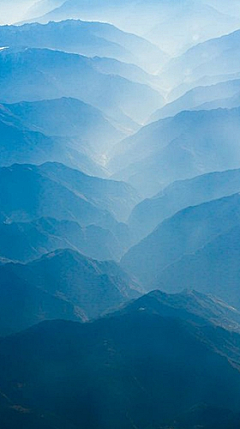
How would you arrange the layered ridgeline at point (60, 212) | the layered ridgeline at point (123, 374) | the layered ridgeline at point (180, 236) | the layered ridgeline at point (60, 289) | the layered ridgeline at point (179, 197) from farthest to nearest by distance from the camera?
the layered ridgeline at point (179, 197), the layered ridgeline at point (60, 212), the layered ridgeline at point (180, 236), the layered ridgeline at point (60, 289), the layered ridgeline at point (123, 374)

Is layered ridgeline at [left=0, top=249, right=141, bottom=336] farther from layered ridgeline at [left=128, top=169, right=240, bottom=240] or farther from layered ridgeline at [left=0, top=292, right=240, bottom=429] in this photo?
layered ridgeline at [left=128, top=169, right=240, bottom=240]

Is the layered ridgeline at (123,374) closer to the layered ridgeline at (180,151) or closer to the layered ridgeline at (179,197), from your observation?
the layered ridgeline at (179,197)

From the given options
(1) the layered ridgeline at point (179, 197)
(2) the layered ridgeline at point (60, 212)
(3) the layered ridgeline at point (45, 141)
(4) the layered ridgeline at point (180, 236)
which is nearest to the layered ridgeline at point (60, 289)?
(4) the layered ridgeline at point (180, 236)

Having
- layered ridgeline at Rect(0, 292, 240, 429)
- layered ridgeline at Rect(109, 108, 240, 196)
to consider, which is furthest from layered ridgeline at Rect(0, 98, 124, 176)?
layered ridgeline at Rect(0, 292, 240, 429)

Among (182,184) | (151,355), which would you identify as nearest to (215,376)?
(151,355)

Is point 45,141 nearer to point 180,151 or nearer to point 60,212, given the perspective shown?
point 180,151

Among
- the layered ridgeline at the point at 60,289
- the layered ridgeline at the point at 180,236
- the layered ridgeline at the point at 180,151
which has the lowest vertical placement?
the layered ridgeline at the point at 60,289

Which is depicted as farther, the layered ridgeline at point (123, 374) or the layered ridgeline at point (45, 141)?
the layered ridgeline at point (45, 141)
